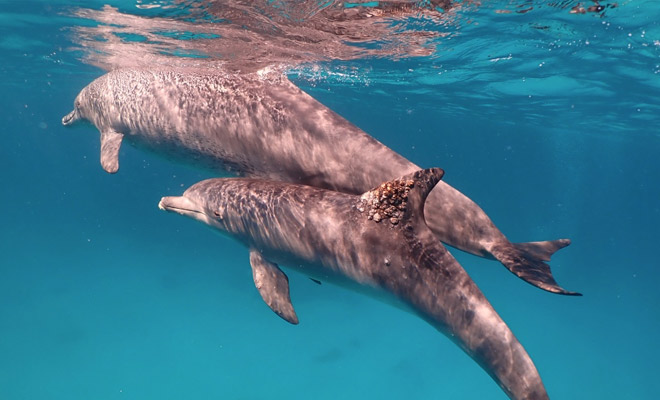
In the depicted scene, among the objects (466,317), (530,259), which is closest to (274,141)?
(466,317)

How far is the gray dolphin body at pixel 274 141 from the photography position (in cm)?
556

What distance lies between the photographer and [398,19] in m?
12.1

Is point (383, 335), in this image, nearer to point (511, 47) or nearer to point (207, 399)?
point (207, 399)

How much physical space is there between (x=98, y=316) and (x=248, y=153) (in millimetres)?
22138

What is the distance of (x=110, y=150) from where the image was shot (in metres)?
9.22

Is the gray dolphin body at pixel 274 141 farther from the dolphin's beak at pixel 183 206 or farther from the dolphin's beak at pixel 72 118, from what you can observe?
the dolphin's beak at pixel 72 118

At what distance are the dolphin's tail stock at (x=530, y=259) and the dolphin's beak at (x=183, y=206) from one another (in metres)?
4.70

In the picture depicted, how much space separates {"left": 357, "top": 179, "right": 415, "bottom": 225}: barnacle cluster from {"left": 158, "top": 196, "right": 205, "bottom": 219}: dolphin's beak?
3.32 m

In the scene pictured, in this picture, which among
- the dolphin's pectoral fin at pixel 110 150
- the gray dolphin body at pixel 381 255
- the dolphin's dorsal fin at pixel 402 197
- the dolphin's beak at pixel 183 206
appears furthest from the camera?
the dolphin's pectoral fin at pixel 110 150

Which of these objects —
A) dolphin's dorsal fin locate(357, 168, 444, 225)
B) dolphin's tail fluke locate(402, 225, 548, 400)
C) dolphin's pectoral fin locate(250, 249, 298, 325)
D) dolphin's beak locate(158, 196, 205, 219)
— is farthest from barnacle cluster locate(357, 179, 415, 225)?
dolphin's beak locate(158, 196, 205, 219)

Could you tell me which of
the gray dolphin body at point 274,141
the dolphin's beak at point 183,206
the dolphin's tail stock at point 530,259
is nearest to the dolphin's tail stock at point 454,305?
the dolphin's tail stock at point 530,259

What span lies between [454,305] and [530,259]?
1.32 metres

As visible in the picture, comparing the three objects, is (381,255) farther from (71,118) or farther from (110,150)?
(71,118)

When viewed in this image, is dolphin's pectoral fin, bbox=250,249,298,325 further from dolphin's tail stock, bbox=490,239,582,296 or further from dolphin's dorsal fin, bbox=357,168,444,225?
Result: dolphin's tail stock, bbox=490,239,582,296
